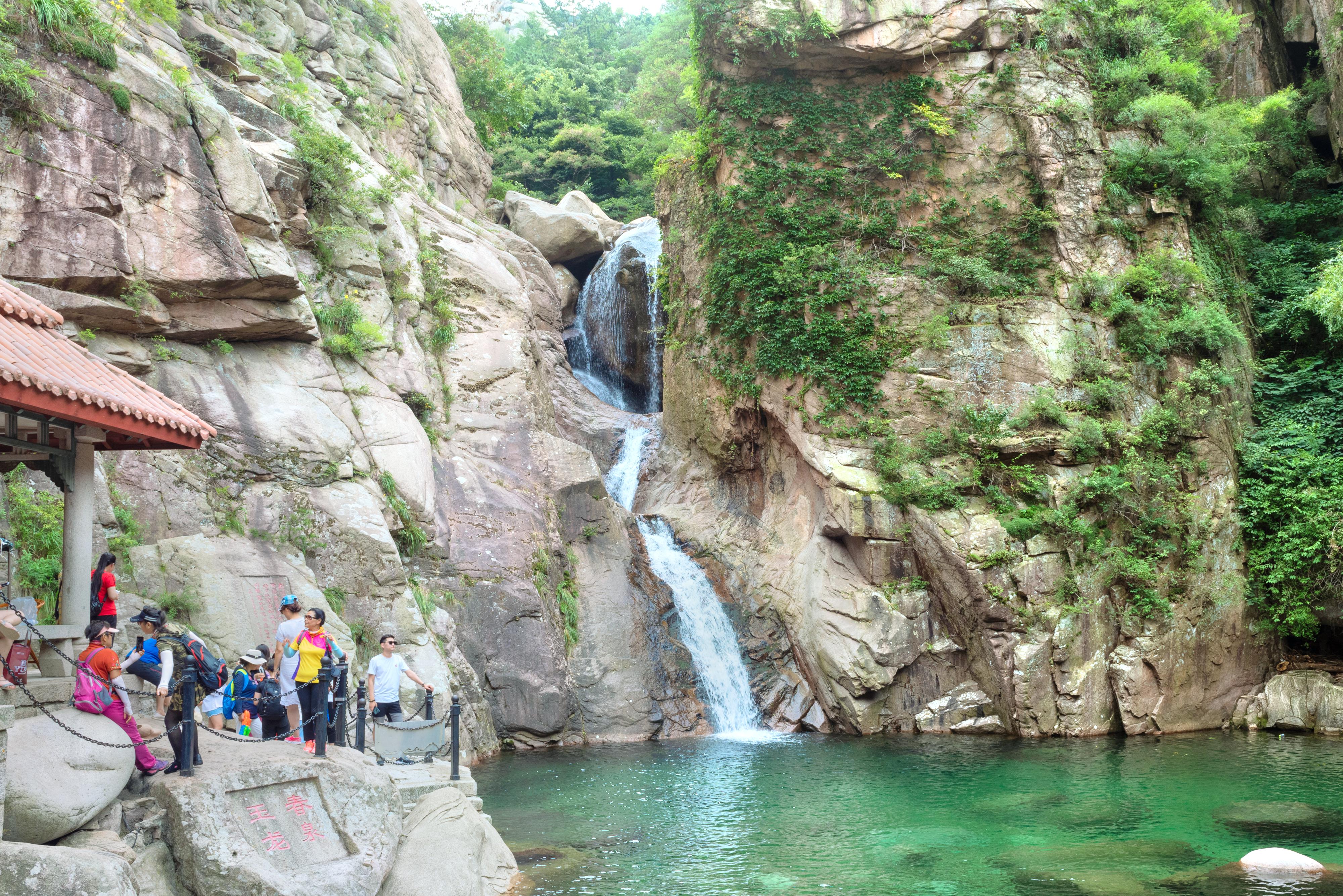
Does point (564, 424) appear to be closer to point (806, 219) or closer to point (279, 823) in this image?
point (806, 219)

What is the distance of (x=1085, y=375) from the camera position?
20406 millimetres

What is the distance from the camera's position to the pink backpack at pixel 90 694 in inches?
307

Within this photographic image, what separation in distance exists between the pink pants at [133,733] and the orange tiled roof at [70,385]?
2.49 metres

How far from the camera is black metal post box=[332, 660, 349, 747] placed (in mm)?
9914

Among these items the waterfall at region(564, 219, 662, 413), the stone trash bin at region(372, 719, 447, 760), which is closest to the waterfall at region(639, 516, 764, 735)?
the waterfall at region(564, 219, 662, 413)

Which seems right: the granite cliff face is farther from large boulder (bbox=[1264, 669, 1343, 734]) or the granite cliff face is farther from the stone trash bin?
the stone trash bin

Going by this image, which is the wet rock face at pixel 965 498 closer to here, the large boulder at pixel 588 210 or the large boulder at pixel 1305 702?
the large boulder at pixel 1305 702

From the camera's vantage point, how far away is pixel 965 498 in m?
19.6

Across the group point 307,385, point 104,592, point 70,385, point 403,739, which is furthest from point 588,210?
point 70,385

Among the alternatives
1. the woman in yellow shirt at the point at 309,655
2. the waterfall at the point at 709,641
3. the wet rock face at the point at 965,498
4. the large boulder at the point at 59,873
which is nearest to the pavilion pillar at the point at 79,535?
the woman in yellow shirt at the point at 309,655

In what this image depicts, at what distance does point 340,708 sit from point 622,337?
21.7 m

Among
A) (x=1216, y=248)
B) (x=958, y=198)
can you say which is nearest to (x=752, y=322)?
(x=958, y=198)

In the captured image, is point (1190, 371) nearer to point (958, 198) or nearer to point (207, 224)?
point (958, 198)

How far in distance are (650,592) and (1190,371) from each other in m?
13.1
